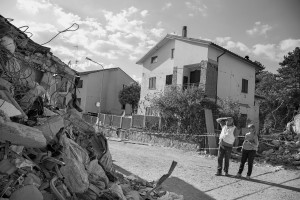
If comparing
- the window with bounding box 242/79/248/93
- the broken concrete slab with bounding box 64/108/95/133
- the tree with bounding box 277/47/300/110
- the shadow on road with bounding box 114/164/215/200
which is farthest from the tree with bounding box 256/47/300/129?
the broken concrete slab with bounding box 64/108/95/133

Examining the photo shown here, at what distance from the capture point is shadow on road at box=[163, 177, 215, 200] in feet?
19.9

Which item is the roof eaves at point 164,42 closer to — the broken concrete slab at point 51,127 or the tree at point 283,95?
the tree at point 283,95

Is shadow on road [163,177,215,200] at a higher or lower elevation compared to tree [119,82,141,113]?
lower

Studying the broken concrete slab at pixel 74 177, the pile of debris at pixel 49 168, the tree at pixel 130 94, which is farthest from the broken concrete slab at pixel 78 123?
the tree at pixel 130 94

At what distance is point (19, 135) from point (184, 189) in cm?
457

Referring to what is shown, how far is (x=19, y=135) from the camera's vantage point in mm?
3422

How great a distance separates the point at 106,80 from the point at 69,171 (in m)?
32.4

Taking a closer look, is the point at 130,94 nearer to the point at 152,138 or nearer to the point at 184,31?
the point at 184,31

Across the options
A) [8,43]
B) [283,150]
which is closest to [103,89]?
[283,150]

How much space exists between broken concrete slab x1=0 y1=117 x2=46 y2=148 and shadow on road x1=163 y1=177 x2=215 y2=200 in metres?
3.73

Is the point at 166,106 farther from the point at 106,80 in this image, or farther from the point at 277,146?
the point at 106,80

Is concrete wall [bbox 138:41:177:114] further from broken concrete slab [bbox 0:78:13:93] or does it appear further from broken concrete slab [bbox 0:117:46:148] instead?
broken concrete slab [bbox 0:117:46:148]

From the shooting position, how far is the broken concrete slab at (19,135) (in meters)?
3.34

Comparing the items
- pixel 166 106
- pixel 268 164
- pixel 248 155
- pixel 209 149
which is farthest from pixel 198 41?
pixel 248 155
